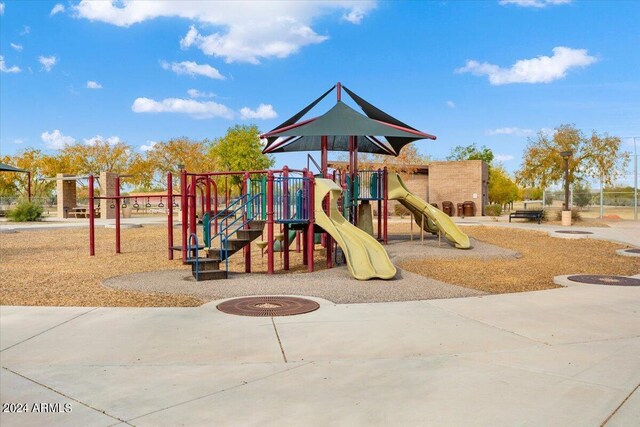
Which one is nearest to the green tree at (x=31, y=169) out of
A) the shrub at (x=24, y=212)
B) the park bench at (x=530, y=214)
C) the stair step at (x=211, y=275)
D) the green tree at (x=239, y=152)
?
the green tree at (x=239, y=152)

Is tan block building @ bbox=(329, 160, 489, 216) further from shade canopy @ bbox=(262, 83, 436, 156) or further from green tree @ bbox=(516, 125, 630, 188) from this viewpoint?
shade canopy @ bbox=(262, 83, 436, 156)

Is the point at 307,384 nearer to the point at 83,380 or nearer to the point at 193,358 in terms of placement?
the point at 193,358

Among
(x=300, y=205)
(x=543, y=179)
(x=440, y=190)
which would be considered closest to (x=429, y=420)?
(x=300, y=205)

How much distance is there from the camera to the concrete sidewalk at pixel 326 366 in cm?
358

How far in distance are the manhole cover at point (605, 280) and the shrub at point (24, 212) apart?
3173cm

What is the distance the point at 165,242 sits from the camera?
1798cm

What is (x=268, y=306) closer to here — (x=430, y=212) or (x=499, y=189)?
(x=430, y=212)

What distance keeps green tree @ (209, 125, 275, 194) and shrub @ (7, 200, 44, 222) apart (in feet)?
94.9

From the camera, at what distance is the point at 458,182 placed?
142 ft

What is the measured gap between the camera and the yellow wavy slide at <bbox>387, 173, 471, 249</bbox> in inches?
615

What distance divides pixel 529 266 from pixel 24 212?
30358 millimetres

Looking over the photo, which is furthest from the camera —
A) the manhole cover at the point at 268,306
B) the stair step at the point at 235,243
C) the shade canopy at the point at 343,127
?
the shade canopy at the point at 343,127

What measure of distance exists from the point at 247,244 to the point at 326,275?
1.67 metres

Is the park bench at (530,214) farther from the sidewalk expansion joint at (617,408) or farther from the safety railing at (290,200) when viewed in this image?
the sidewalk expansion joint at (617,408)
